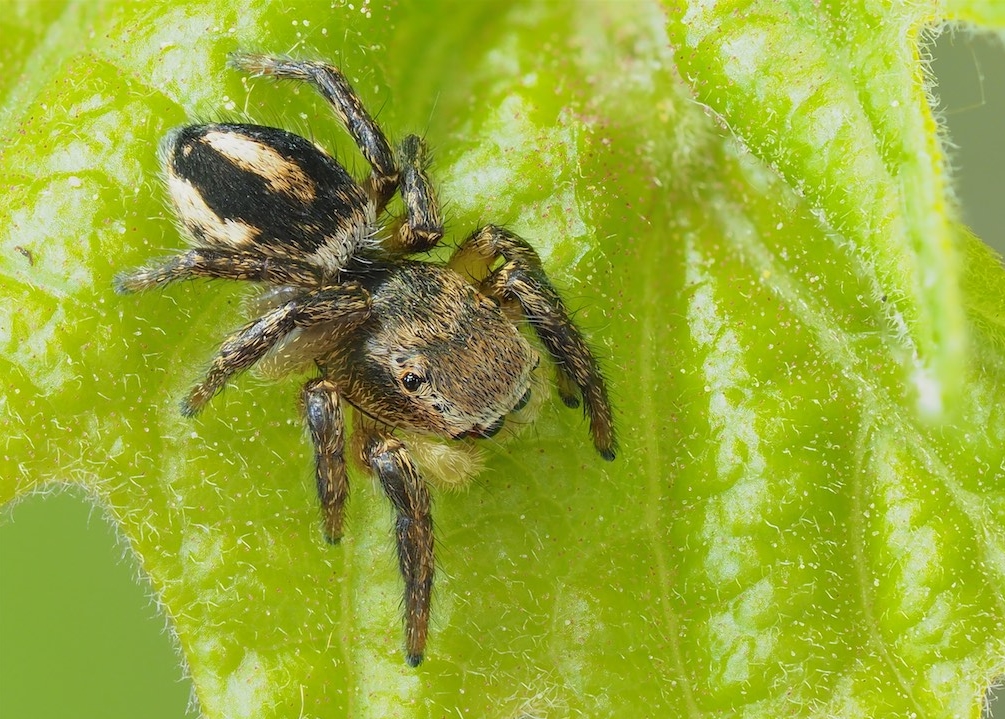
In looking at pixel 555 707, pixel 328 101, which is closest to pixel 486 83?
pixel 328 101

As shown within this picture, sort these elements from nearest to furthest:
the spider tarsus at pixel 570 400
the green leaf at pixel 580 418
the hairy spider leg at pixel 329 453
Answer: the green leaf at pixel 580 418 → the hairy spider leg at pixel 329 453 → the spider tarsus at pixel 570 400

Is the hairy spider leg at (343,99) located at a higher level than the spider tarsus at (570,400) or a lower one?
higher

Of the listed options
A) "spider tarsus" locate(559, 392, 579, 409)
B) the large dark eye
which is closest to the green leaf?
"spider tarsus" locate(559, 392, 579, 409)

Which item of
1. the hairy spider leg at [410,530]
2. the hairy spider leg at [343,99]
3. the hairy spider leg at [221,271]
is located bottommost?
the hairy spider leg at [410,530]

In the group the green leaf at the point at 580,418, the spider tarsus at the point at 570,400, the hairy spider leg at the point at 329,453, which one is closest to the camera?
the green leaf at the point at 580,418

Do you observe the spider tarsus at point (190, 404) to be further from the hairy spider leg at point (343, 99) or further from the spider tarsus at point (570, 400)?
the spider tarsus at point (570, 400)

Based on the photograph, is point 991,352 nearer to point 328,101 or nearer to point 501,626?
point 501,626

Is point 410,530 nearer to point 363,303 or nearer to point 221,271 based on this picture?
point 363,303

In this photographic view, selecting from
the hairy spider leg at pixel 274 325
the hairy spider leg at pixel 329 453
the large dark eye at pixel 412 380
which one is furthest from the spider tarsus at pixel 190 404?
the large dark eye at pixel 412 380
